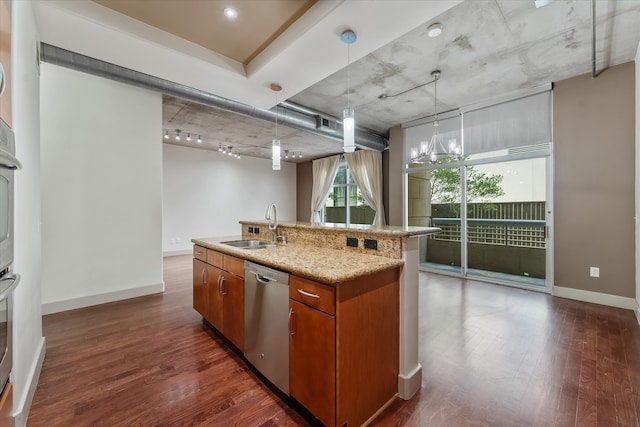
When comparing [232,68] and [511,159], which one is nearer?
[232,68]

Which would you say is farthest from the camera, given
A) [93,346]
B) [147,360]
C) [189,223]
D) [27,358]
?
[189,223]

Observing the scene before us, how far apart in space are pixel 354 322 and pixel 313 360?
0.31 meters

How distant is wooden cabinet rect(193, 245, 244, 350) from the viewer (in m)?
2.11

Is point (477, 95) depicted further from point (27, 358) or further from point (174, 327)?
point (27, 358)

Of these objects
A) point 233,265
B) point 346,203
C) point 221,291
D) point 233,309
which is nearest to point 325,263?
point 233,265

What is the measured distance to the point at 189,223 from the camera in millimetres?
7066

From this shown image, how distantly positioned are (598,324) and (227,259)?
3896 mm

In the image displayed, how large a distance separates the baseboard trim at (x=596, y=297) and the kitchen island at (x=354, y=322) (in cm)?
329

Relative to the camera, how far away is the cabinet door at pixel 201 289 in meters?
2.65

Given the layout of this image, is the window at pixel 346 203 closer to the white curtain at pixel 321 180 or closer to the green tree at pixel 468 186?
the white curtain at pixel 321 180

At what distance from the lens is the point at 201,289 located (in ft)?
9.05

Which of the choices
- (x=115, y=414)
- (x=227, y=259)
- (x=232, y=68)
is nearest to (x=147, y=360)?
(x=115, y=414)

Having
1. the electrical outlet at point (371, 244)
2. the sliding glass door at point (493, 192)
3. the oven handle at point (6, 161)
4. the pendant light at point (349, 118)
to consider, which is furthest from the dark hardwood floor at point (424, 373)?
the pendant light at point (349, 118)

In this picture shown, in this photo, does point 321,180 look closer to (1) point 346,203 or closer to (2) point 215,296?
(1) point 346,203
